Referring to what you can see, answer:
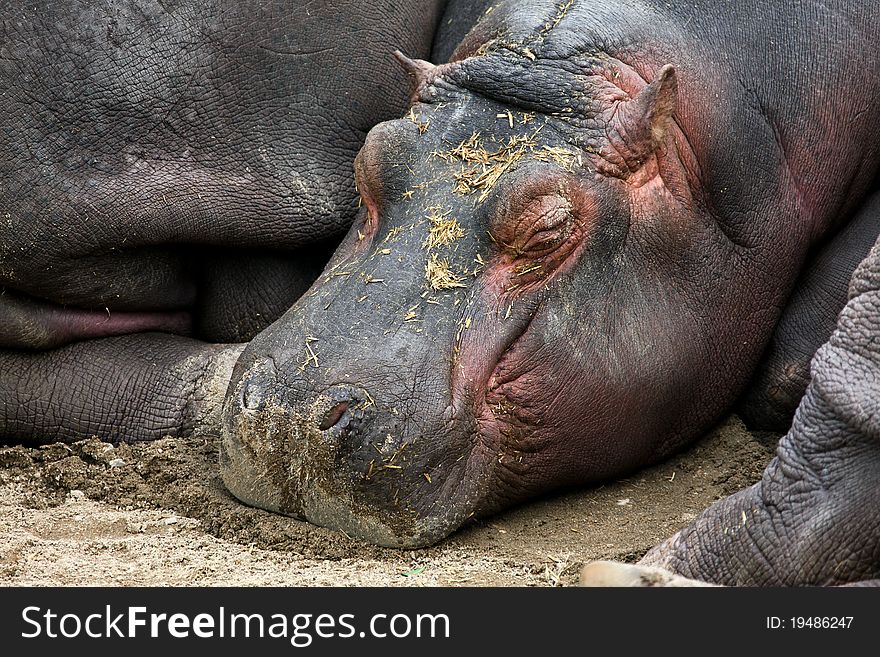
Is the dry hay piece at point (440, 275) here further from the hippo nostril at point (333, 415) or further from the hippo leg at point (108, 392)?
the hippo leg at point (108, 392)

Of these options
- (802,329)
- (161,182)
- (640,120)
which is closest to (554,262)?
(640,120)

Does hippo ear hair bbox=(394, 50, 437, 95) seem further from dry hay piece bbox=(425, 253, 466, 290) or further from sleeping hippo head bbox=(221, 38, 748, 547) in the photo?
dry hay piece bbox=(425, 253, 466, 290)

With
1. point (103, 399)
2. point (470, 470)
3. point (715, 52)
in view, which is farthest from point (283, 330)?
point (715, 52)

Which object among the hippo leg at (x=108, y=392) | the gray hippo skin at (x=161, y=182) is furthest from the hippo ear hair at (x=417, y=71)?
the hippo leg at (x=108, y=392)

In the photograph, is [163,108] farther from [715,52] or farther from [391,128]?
[715,52]

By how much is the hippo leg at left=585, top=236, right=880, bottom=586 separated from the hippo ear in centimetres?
112

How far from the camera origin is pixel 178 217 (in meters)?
4.48

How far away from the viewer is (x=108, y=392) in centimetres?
457

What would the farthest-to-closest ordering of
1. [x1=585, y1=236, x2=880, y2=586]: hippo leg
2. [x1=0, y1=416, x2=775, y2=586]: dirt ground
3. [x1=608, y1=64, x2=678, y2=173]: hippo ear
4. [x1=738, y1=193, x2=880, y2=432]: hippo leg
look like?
[x1=738, y1=193, x2=880, y2=432]: hippo leg < [x1=608, y1=64, x2=678, y2=173]: hippo ear < [x1=0, y1=416, x2=775, y2=586]: dirt ground < [x1=585, y1=236, x2=880, y2=586]: hippo leg

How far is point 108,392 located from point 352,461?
54.9 inches

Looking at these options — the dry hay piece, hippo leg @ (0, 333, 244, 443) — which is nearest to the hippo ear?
the dry hay piece

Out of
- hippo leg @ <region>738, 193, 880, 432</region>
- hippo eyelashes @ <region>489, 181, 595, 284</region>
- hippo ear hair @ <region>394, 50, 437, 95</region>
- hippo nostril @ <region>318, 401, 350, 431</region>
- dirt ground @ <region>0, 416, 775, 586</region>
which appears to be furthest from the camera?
hippo leg @ <region>738, 193, 880, 432</region>

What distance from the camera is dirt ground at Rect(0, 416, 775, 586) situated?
3.36m

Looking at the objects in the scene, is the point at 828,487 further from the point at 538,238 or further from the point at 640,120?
the point at 640,120
